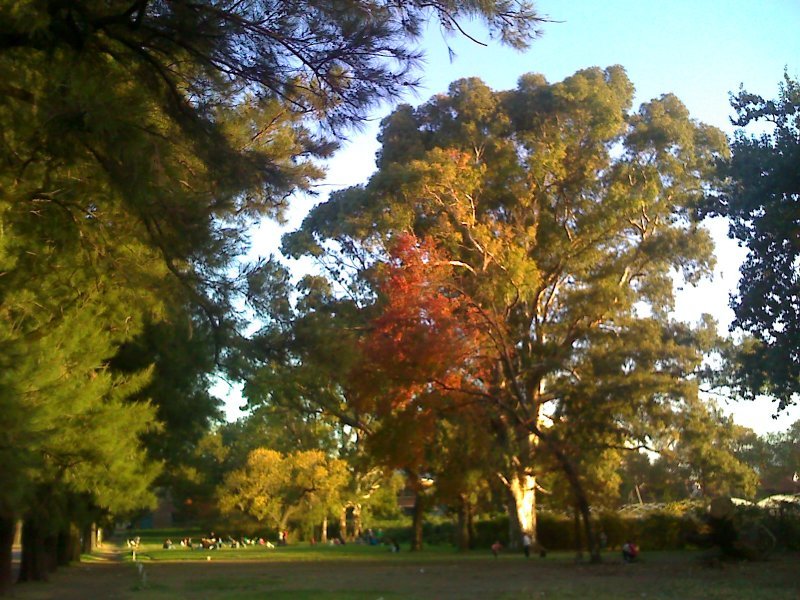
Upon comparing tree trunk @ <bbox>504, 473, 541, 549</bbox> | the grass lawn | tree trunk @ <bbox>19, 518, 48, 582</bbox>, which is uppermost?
tree trunk @ <bbox>504, 473, 541, 549</bbox>

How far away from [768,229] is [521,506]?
61.6 feet

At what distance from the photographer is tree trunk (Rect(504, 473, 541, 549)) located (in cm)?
3384

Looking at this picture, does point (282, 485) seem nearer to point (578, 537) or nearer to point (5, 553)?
point (578, 537)

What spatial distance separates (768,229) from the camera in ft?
61.2

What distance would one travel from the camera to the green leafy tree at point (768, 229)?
18219 mm

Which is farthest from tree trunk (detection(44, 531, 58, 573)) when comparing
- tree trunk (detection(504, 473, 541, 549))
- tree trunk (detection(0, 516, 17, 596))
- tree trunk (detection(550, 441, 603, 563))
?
tree trunk (detection(504, 473, 541, 549))

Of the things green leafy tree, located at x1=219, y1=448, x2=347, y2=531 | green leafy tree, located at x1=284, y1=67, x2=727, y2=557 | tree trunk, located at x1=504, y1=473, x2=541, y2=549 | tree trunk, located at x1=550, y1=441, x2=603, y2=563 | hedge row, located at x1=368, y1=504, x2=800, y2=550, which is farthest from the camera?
green leafy tree, located at x1=219, y1=448, x2=347, y2=531

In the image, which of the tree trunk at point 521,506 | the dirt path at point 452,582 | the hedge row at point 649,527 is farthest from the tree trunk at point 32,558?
the hedge row at point 649,527

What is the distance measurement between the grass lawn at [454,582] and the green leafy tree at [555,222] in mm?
6593

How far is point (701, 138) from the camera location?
3334 centimetres

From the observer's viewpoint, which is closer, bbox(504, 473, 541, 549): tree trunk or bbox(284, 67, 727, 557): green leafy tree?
bbox(284, 67, 727, 557): green leafy tree

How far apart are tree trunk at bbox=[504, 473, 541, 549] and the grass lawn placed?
4647 mm

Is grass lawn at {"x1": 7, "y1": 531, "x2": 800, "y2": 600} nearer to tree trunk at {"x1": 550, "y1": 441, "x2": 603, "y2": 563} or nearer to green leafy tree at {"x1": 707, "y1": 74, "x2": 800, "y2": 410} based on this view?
tree trunk at {"x1": 550, "y1": 441, "x2": 603, "y2": 563}

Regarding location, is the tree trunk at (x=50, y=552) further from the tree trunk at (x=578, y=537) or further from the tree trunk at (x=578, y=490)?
the tree trunk at (x=578, y=537)
